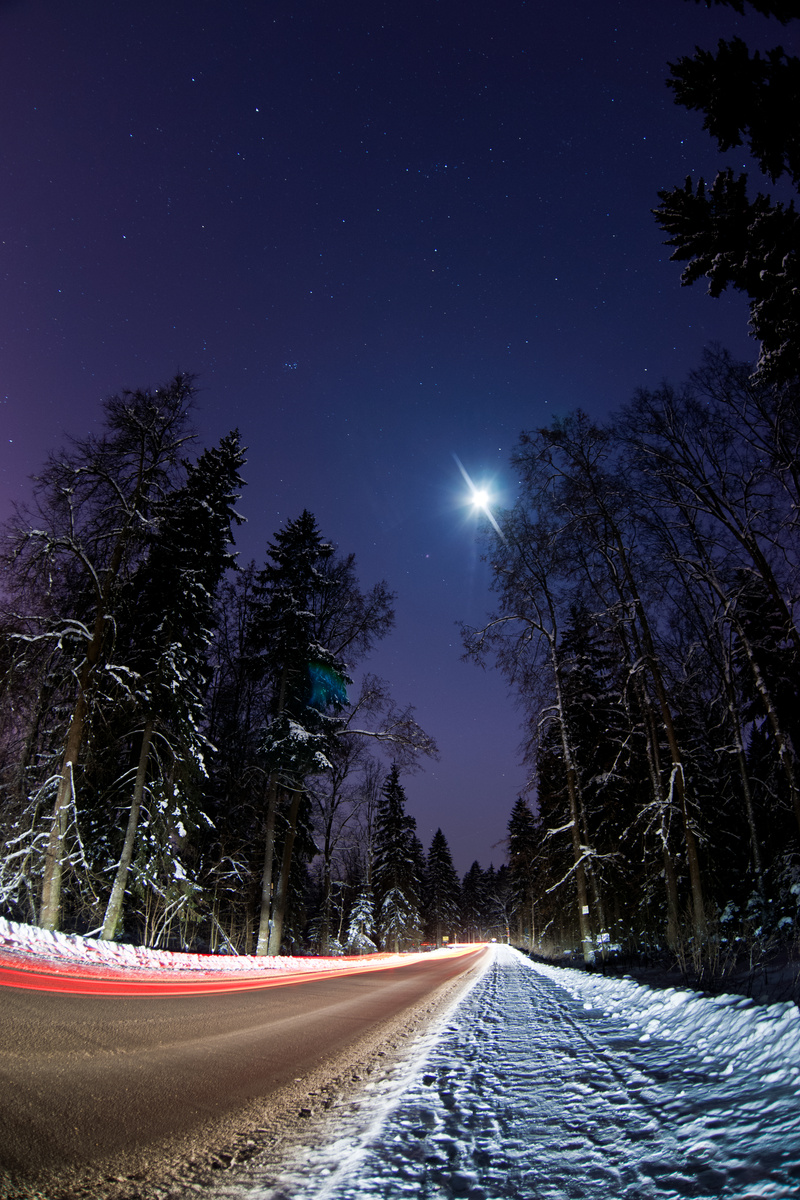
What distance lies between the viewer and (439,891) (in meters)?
66.1

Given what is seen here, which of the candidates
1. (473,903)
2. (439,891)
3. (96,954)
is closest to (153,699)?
(96,954)

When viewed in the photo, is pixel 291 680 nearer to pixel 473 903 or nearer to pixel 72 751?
pixel 72 751

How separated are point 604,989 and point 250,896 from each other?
16.7 m

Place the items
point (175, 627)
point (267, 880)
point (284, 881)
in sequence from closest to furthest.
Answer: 1. point (175, 627)
2. point (267, 880)
3. point (284, 881)

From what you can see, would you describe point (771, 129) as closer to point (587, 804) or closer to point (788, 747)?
point (788, 747)

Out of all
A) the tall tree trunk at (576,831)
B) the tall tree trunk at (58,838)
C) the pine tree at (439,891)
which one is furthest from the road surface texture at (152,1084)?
the pine tree at (439,891)

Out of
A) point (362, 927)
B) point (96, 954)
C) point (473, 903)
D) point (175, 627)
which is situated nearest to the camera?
point (96, 954)

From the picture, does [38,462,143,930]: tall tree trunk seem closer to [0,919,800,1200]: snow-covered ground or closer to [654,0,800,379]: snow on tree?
[0,919,800,1200]: snow-covered ground

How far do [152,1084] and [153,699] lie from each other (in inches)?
413

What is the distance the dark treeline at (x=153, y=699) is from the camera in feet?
35.8

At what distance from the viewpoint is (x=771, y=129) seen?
7.34 m

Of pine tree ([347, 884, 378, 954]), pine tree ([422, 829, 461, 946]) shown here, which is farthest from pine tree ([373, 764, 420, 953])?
pine tree ([422, 829, 461, 946])

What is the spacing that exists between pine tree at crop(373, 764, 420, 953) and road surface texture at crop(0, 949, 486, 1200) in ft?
125

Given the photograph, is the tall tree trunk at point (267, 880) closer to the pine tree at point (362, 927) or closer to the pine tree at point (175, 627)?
the pine tree at point (175, 627)
